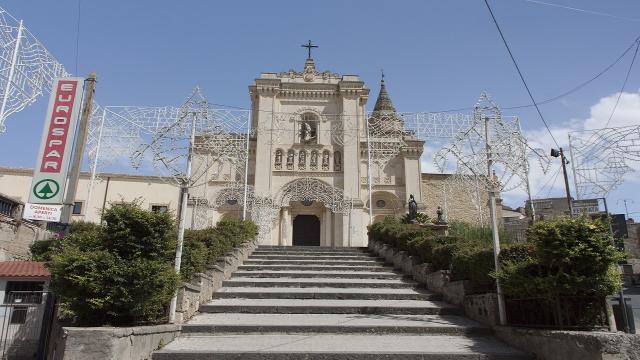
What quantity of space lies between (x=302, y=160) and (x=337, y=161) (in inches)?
91.0

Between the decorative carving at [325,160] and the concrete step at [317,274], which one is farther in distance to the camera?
the decorative carving at [325,160]

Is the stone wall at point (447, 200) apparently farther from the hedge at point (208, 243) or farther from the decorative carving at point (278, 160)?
the hedge at point (208, 243)

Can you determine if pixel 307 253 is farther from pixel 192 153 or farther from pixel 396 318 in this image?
pixel 192 153

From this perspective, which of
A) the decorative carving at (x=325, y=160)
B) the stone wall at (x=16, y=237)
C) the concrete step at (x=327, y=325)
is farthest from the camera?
the decorative carving at (x=325, y=160)

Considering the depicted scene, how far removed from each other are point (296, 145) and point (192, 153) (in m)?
19.9

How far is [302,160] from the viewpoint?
2658 cm

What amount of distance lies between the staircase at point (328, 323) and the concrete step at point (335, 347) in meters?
0.01

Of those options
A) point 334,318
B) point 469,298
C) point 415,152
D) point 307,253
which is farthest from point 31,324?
point 415,152

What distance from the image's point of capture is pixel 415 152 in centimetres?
2795

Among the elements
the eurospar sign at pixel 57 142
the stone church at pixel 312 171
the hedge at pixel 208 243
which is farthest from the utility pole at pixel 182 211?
the stone church at pixel 312 171

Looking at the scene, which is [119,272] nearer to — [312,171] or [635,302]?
[635,302]

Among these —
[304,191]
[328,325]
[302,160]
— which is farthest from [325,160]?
[328,325]

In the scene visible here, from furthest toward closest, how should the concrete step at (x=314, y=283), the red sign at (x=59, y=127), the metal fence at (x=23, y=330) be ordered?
the red sign at (x=59, y=127) → the concrete step at (x=314, y=283) → the metal fence at (x=23, y=330)

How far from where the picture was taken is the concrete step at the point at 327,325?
645cm
